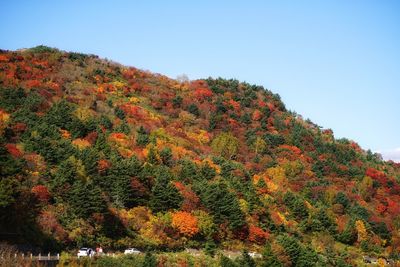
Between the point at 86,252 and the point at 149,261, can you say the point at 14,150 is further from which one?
the point at 149,261

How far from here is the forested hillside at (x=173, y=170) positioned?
61812 millimetres

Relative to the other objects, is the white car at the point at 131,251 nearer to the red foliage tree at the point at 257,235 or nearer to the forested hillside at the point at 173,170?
the forested hillside at the point at 173,170

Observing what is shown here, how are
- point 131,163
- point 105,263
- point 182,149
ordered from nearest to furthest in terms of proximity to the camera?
point 105,263
point 131,163
point 182,149

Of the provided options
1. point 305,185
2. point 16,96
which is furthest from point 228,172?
point 16,96

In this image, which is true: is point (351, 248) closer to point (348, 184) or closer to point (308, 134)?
point (348, 184)

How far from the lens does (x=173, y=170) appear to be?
298 ft

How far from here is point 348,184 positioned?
12769cm

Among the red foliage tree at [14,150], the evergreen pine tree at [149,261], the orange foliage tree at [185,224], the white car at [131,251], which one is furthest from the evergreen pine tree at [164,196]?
the evergreen pine tree at [149,261]

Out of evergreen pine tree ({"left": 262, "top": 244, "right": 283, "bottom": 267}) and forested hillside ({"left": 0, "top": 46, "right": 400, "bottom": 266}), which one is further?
evergreen pine tree ({"left": 262, "top": 244, "right": 283, "bottom": 267})

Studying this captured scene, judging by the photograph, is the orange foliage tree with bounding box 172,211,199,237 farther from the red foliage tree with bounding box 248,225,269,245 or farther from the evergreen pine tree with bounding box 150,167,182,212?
the red foliage tree with bounding box 248,225,269,245

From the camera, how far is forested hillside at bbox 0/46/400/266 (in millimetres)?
61812

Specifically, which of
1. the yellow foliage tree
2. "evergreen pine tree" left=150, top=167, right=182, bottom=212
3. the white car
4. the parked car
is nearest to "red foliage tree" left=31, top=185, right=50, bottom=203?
the parked car

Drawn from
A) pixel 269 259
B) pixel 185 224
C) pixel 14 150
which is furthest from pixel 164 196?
pixel 14 150

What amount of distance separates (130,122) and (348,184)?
55.8 m
